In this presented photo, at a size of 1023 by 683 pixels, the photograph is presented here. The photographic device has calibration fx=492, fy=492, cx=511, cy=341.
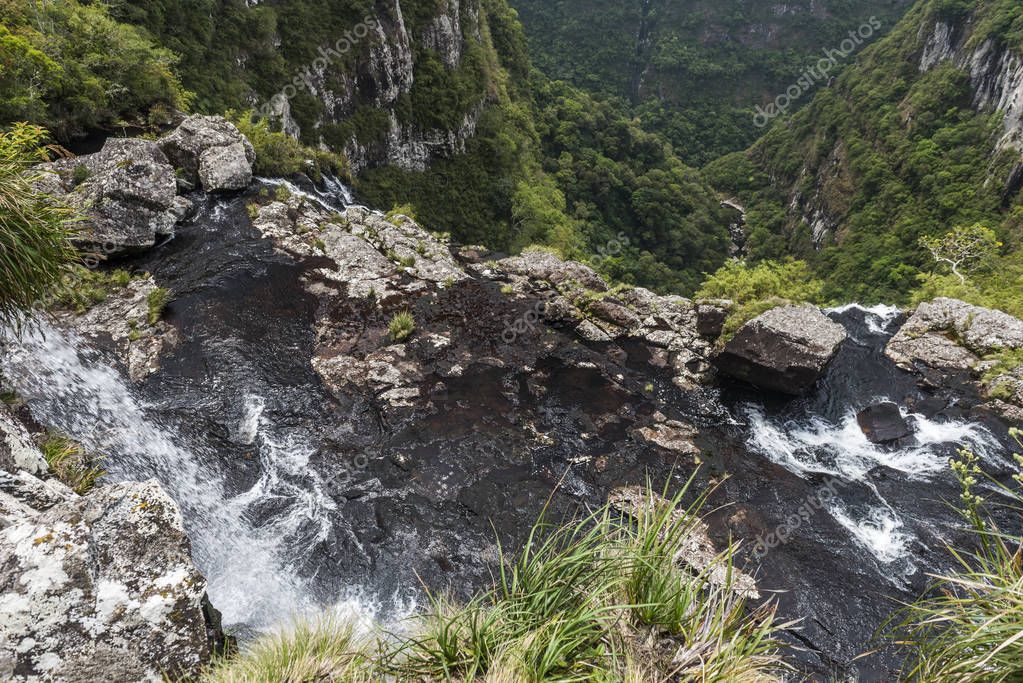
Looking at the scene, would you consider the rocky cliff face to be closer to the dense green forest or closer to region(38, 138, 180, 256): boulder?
the dense green forest

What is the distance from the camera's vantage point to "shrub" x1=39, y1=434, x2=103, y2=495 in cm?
571

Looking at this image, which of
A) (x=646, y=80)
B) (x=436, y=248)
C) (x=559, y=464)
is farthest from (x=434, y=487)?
(x=646, y=80)

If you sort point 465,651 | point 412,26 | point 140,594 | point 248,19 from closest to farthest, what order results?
point 465,651 → point 140,594 → point 248,19 → point 412,26

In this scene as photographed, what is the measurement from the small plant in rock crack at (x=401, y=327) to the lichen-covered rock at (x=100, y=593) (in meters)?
9.04

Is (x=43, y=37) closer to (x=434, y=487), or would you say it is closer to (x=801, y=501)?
(x=434, y=487)

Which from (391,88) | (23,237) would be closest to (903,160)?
(391,88)

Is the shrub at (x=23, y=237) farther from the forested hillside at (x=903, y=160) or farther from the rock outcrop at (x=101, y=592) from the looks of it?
the forested hillside at (x=903, y=160)

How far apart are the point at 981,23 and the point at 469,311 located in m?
69.2

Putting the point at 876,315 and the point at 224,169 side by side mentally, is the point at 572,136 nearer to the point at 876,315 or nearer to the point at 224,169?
the point at 876,315

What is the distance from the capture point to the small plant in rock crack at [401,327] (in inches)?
517

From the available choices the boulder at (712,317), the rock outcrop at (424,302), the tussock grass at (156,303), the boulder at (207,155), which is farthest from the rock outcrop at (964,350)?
the boulder at (207,155)

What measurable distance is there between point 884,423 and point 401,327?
12826mm

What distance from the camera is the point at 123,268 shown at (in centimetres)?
1321

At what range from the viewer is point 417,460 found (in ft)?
32.4
